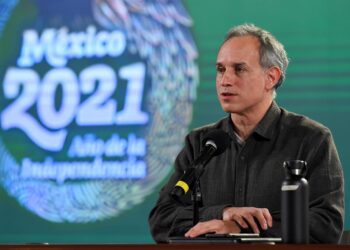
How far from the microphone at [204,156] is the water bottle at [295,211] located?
1.06 feet

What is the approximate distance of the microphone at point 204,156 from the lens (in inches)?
107

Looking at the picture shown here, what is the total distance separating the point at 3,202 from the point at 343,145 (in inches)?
77.8

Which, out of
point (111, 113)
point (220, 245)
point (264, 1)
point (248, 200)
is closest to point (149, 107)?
point (111, 113)

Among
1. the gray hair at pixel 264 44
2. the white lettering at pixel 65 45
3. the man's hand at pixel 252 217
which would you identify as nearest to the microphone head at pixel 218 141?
the man's hand at pixel 252 217

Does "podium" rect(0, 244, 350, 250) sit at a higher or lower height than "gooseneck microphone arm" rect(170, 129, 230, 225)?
lower

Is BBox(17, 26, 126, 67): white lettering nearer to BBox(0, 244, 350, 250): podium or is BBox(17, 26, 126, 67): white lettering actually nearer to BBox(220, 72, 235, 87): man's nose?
BBox(220, 72, 235, 87): man's nose

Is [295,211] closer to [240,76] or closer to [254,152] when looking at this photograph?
[254,152]

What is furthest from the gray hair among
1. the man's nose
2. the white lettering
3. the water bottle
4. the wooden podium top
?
the white lettering

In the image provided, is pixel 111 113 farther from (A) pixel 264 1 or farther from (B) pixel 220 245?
(B) pixel 220 245

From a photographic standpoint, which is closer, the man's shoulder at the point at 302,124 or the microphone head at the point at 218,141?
the microphone head at the point at 218,141

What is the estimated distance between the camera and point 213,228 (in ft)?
9.92

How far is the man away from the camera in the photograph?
328cm

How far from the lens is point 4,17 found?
5270 mm

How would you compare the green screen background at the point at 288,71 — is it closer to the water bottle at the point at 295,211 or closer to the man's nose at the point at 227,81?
the man's nose at the point at 227,81
